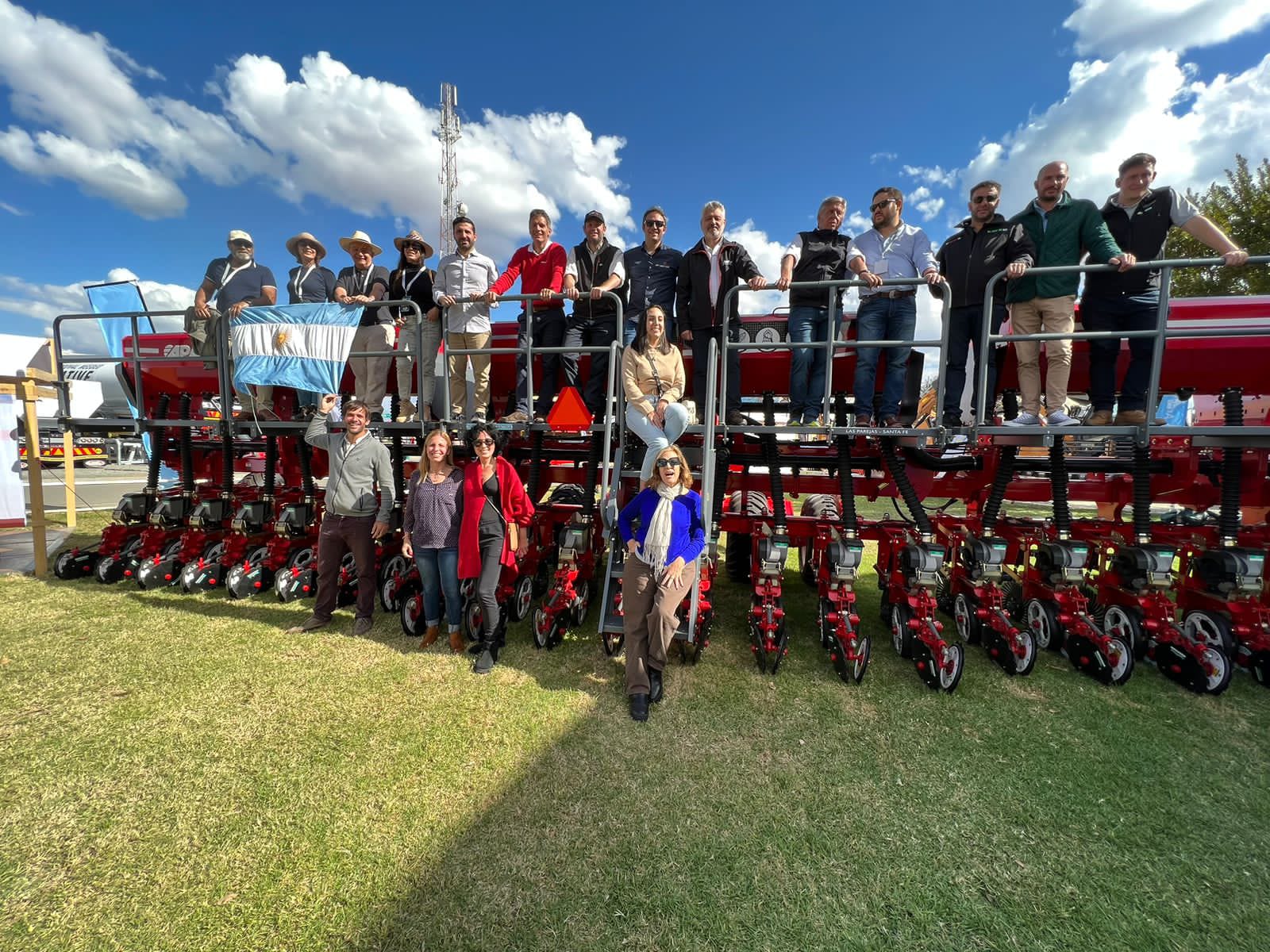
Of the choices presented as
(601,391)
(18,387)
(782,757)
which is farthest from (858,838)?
(18,387)

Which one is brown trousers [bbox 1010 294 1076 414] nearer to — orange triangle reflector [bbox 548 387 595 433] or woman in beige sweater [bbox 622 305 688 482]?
woman in beige sweater [bbox 622 305 688 482]

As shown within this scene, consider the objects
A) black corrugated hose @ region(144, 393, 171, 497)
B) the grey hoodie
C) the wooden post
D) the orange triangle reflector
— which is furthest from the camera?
black corrugated hose @ region(144, 393, 171, 497)

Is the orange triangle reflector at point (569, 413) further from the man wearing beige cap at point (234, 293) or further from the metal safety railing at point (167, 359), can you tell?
the man wearing beige cap at point (234, 293)

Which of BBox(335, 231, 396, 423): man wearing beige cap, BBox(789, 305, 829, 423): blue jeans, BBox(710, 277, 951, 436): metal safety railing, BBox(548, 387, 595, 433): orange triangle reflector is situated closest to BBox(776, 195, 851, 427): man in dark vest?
BBox(789, 305, 829, 423): blue jeans

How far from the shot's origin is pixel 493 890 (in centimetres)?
231

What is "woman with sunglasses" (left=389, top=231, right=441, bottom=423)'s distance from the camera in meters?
5.54

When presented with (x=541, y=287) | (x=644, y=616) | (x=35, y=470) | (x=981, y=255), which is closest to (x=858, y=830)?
(x=644, y=616)

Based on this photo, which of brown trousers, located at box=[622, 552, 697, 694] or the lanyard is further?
the lanyard

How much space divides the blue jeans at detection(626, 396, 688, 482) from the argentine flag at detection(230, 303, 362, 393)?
3.20 m

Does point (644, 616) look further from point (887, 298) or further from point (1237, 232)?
point (1237, 232)

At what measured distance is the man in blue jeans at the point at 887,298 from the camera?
176 inches

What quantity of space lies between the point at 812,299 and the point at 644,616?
319 cm

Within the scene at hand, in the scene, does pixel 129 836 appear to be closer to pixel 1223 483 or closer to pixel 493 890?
pixel 493 890

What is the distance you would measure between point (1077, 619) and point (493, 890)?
4908 millimetres
